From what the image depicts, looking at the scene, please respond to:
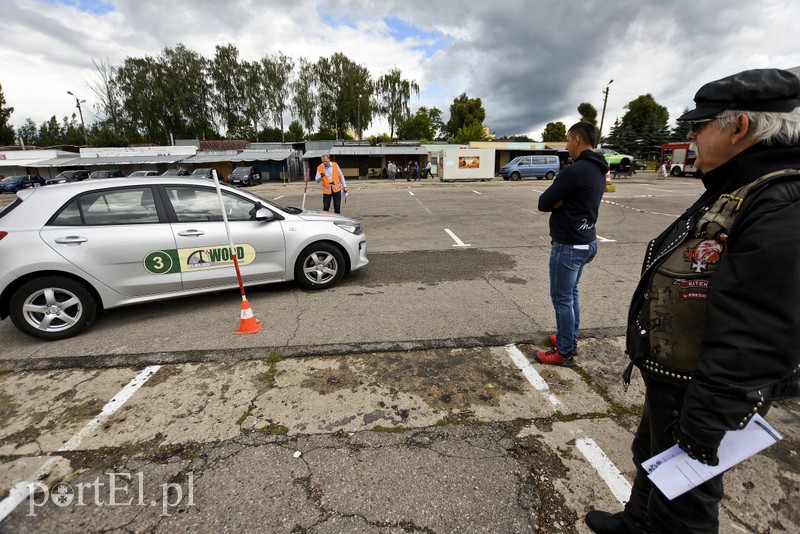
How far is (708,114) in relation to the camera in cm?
132

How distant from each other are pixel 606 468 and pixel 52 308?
16.9 ft

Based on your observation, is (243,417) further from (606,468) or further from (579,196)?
(579,196)

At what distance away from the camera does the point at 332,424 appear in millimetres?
2635

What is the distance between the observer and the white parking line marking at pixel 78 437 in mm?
2059

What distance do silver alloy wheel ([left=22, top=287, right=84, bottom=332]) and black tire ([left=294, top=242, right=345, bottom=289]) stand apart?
93.5 inches

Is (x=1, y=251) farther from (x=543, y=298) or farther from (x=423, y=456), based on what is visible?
(x=543, y=298)

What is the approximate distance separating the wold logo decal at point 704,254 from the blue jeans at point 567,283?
5.68 ft

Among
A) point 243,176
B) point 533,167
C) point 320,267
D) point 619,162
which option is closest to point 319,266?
point 320,267

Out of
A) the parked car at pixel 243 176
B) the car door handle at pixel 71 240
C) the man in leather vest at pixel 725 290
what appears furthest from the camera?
the parked car at pixel 243 176

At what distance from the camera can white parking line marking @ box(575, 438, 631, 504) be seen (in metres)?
2.08

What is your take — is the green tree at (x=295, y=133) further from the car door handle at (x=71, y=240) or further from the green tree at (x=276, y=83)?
the car door handle at (x=71, y=240)

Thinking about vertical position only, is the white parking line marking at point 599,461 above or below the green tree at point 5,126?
below

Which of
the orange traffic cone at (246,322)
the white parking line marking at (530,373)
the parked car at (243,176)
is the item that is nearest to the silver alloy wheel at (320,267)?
Result: the orange traffic cone at (246,322)

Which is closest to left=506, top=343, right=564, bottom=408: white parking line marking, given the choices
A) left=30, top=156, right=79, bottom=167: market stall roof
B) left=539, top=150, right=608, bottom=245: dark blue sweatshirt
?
left=539, top=150, right=608, bottom=245: dark blue sweatshirt
